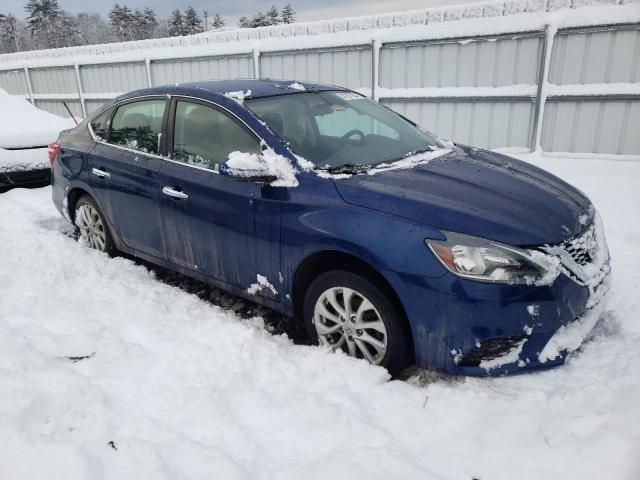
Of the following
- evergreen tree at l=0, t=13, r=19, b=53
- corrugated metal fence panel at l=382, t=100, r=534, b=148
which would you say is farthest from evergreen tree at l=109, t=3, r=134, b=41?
corrugated metal fence panel at l=382, t=100, r=534, b=148

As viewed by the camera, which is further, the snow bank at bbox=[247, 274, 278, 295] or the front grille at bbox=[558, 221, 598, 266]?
the snow bank at bbox=[247, 274, 278, 295]

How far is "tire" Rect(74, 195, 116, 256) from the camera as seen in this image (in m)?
4.39

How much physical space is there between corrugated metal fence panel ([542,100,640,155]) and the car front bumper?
5619 millimetres

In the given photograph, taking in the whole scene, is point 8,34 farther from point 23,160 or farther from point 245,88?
point 245,88

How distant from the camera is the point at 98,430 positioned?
2.26 m

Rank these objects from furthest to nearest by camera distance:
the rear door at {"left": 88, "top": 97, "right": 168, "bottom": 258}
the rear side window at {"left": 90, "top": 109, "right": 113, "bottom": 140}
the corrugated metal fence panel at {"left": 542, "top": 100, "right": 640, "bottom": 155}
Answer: the corrugated metal fence panel at {"left": 542, "top": 100, "right": 640, "bottom": 155}
the rear side window at {"left": 90, "top": 109, "right": 113, "bottom": 140}
the rear door at {"left": 88, "top": 97, "right": 168, "bottom": 258}

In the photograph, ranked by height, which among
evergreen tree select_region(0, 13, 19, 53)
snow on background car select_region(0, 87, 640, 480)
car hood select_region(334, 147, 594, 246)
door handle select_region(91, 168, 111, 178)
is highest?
evergreen tree select_region(0, 13, 19, 53)

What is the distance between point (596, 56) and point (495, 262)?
6106 mm

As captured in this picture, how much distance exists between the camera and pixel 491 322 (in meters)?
2.28

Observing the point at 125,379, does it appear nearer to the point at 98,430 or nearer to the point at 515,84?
the point at 98,430

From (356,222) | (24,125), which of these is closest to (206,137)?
(356,222)

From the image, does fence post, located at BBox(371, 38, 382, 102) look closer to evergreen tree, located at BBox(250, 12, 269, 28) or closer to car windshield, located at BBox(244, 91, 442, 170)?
car windshield, located at BBox(244, 91, 442, 170)

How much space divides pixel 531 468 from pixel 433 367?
0.62 metres

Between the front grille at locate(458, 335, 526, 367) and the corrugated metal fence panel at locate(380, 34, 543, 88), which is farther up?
the corrugated metal fence panel at locate(380, 34, 543, 88)
